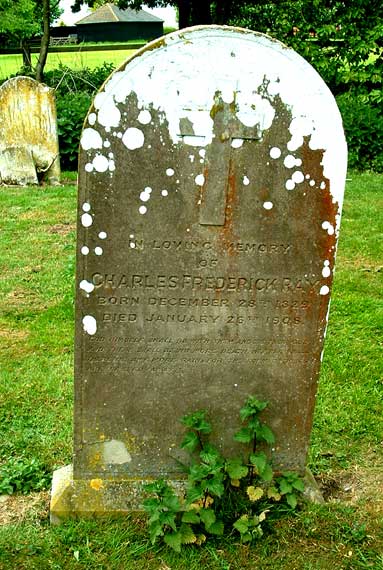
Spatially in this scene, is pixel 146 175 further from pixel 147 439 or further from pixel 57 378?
pixel 57 378

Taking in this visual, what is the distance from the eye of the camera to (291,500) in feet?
10.9

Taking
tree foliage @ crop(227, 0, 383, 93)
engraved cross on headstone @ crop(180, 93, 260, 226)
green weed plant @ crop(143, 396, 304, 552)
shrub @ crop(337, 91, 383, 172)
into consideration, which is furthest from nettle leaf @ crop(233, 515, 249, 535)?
tree foliage @ crop(227, 0, 383, 93)

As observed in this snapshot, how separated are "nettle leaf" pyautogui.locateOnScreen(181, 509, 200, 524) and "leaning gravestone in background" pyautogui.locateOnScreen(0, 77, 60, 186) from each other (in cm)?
785

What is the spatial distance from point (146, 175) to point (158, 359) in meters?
0.88

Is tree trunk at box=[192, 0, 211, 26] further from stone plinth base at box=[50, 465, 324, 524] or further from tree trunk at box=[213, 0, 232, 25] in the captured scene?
stone plinth base at box=[50, 465, 324, 524]

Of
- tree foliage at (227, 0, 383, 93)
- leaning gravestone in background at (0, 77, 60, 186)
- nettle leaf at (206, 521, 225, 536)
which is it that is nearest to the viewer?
nettle leaf at (206, 521, 225, 536)

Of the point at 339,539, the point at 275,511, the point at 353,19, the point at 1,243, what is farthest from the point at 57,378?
the point at 353,19

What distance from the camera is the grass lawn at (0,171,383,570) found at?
123 inches

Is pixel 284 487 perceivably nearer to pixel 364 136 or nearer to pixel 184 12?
pixel 364 136

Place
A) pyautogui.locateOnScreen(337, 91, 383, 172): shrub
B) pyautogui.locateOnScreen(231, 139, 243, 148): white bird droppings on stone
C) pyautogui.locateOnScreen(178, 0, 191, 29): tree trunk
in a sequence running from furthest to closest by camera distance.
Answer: pyautogui.locateOnScreen(178, 0, 191, 29): tree trunk
pyautogui.locateOnScreen(337, 91, 383, 172): shrub
pyautogui.locateOnScreen(231, 139, 243, 148): white bird droppings on stone

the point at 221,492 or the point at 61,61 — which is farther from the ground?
the point at 61,61

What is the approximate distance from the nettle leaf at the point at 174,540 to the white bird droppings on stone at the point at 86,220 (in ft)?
4.83

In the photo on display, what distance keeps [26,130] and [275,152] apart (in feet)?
25.7

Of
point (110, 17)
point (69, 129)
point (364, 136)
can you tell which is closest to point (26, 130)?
point (69, 129)
